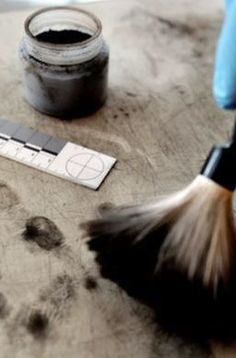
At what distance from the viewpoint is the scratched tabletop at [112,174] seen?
594mm

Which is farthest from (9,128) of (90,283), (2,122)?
(90,283)

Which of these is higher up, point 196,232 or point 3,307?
point 196,232

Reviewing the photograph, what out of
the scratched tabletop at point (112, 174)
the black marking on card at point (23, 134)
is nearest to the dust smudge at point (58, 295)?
the scratched tabletop at point (112, 174)

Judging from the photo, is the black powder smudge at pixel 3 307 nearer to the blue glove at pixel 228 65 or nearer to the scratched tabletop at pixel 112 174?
the scratched tabletop at pixel 112 174

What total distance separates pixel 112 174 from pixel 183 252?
0.19 meters

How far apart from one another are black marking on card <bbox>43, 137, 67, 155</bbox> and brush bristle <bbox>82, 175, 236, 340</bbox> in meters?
0.20

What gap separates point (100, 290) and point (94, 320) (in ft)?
0.12

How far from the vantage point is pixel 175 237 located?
0.59 meters

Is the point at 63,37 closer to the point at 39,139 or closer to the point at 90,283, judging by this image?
the point at 39,139

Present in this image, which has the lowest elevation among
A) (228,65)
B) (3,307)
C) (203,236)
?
(3,307)

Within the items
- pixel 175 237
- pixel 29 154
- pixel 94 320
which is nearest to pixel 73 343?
pixel 94 320

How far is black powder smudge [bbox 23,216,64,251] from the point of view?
0.67 meters

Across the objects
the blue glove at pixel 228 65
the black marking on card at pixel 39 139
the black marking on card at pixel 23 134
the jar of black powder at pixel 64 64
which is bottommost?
the black marking on card at pixel 23 134

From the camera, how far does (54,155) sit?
2.51 ft
